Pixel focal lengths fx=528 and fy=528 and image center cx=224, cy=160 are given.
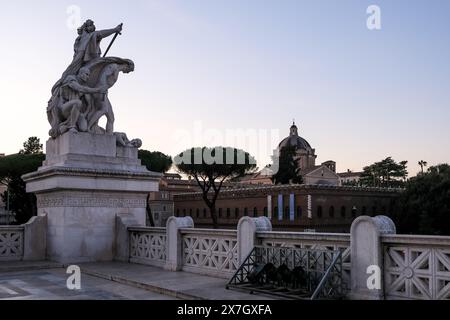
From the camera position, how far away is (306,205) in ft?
203

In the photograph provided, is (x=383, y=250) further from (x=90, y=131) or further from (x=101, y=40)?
(x=101, y=40)

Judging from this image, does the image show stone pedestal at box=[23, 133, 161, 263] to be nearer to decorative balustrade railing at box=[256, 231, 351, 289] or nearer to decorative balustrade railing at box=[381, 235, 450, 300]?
decorative balustrade railing at box=[256, 231, 351, 289]

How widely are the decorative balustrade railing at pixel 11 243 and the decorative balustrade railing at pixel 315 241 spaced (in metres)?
7.56

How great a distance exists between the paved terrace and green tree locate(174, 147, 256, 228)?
49792 millimetres

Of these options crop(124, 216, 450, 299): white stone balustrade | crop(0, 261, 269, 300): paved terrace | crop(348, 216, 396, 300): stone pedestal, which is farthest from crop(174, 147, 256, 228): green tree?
crop(348, 216, 396, 300): stone pedestal

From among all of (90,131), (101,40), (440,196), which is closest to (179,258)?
(90,131)

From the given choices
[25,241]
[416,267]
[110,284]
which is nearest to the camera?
[416,267]

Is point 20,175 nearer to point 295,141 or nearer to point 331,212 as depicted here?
point 331,212

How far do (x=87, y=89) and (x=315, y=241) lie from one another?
27.2 ft

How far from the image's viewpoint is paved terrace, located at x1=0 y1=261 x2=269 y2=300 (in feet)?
29.3

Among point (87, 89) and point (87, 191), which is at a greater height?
point (87, 89)

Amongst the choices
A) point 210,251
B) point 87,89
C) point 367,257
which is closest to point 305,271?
point 367,257

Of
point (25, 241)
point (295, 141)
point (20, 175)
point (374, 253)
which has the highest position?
point (295, 141)

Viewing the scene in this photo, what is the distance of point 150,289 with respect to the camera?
31.9 feet
